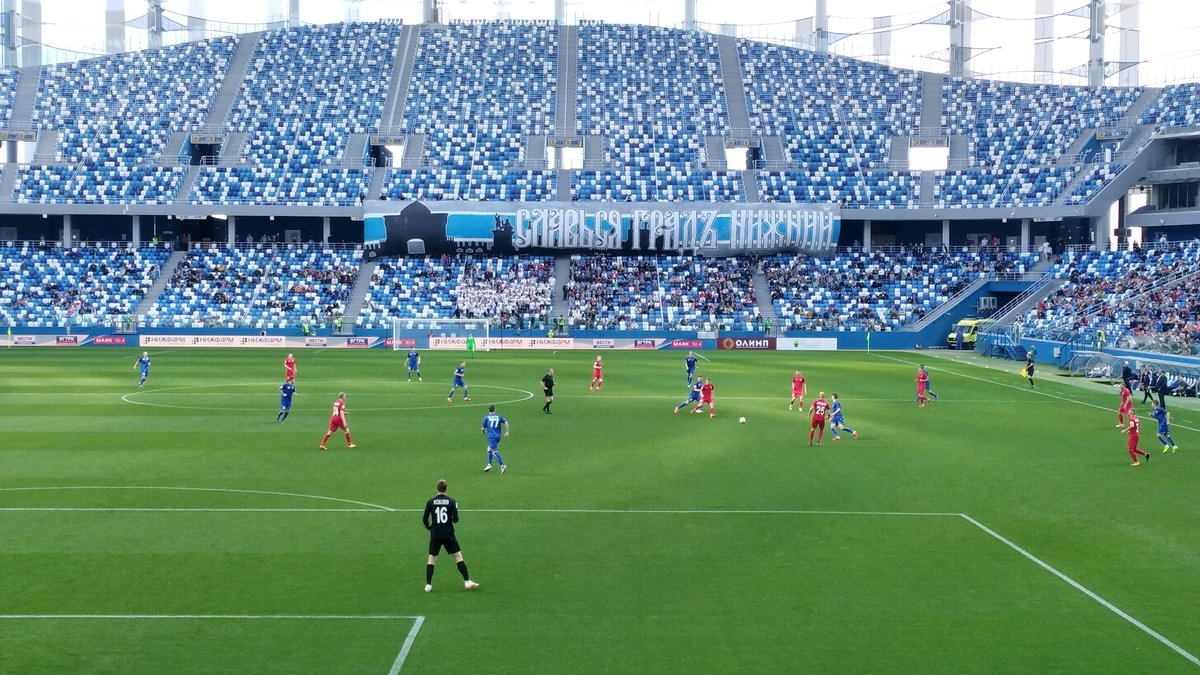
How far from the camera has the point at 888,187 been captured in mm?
87250

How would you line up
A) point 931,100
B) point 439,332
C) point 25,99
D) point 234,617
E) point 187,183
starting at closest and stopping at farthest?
point 234,617 < point 439,332 < point 187,183 < point 25,99 < point 931,100

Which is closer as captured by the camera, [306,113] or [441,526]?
[441,526]

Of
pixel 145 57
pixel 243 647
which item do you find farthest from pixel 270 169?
pixel 243 647

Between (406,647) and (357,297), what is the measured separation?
69.6 metres

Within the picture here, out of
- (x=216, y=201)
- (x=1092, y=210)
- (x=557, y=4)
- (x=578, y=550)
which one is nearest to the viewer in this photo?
(x=578, y=550)

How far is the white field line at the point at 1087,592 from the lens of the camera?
1364 centimetres

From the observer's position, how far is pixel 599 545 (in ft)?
61.1

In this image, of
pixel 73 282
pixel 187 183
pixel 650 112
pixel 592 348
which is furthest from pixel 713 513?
pixel 650 112

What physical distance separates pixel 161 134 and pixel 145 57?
13174 millimetres

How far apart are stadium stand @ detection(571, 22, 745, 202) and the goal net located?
637 inches

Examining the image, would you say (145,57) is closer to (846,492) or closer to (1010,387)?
(1010,387)

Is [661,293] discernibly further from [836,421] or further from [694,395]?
[836,421]

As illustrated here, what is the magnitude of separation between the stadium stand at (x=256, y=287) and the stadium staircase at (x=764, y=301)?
29418 millimetres

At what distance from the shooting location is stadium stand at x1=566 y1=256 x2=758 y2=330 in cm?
7850
